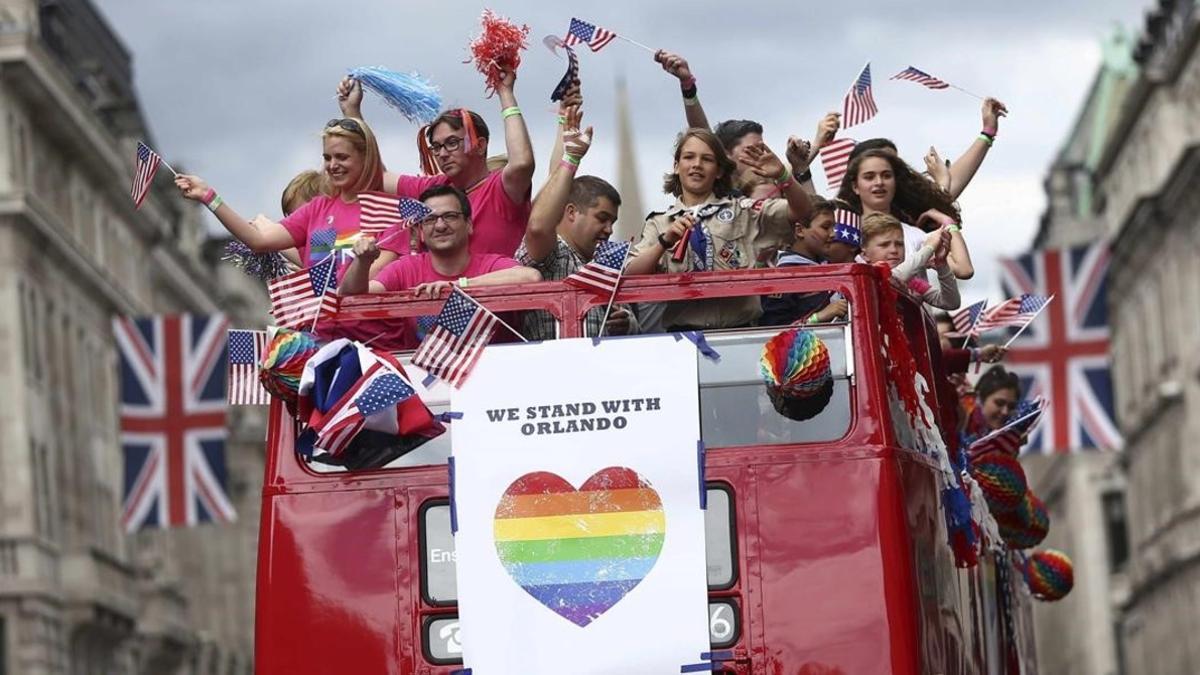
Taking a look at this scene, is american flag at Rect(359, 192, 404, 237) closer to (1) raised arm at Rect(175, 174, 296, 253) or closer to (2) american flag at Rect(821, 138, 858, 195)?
(1) raised arm at Rect(175, 174, 296, 253)

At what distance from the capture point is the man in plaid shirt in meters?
13.7

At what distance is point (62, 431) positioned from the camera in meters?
62.8

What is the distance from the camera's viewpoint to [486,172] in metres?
15.5

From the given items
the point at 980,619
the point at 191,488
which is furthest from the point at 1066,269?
the point at 980,619

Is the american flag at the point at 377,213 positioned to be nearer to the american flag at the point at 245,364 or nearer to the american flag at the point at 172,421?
the american flag at the point at 245,364

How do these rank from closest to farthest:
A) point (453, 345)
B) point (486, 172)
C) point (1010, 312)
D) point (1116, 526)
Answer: point (453, 345), point (486, 172), point (1010, 312), point (1116, 526)

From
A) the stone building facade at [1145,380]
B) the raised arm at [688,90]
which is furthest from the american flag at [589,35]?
the stone building facade at [1145,380]

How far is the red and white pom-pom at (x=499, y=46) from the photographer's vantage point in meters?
15.0

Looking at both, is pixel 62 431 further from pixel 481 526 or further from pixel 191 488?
pixel 481 526

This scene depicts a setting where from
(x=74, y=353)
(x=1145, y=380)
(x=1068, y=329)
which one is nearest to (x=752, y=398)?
(x=1068, y=329)

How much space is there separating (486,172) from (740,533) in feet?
10.6

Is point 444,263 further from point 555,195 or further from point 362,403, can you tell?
point 362,403

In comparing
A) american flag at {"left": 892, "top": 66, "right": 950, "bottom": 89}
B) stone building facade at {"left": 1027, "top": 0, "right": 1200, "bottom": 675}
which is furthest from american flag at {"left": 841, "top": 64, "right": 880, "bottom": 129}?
stone building facade at {"left": 1027, "top": 0, "right": 1200, "bottom": 675}

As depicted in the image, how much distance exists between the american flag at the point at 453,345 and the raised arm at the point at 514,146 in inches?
65.9
